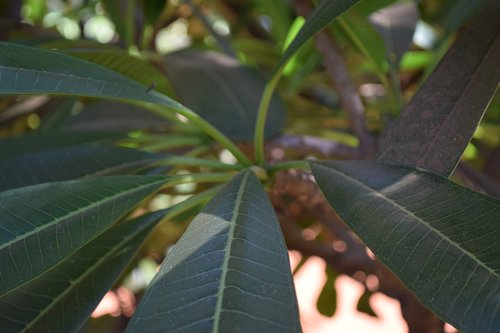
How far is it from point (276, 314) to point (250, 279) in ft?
0.14

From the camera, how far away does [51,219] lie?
568mm

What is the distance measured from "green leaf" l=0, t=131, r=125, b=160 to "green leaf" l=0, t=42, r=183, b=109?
30 centimetres

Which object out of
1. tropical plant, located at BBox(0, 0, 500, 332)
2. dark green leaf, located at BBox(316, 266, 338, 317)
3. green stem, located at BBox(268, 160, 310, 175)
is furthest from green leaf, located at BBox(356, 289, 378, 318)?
green stem, located at BBox(268, 160, 310, 175)

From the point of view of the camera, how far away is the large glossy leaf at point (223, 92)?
938mm

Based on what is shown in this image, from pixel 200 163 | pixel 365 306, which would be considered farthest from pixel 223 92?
pixel 365 306

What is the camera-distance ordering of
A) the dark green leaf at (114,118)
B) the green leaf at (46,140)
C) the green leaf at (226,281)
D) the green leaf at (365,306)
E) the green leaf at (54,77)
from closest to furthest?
the green leaf at (226,281) < the green leaf at (54,77) < the green leaf at (46,140) < the dark green leaf at (114,118) < the green leaf at (365,306)

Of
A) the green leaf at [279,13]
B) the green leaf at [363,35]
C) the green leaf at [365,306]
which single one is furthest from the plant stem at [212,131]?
the green leaf at [365,306]

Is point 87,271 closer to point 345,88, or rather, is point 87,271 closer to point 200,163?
point 200,163

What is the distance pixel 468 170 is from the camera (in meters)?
0.98

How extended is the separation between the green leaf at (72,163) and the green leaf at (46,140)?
97 mm

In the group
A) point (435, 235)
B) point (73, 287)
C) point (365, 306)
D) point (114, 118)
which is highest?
point (114, 118)

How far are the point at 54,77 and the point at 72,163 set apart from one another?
217 mm

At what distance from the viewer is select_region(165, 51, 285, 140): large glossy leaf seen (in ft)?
3.08

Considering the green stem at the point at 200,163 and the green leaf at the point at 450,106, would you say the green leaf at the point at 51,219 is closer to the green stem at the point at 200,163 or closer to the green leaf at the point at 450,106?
the green stem at the point at 200,163
